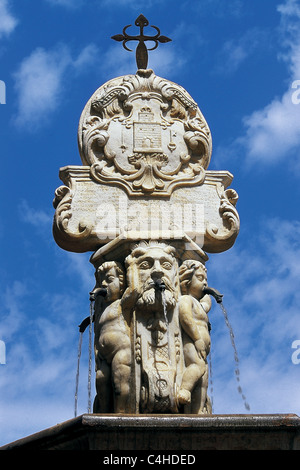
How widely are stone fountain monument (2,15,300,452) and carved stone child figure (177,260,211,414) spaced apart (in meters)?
0.01

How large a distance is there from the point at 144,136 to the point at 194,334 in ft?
8.48

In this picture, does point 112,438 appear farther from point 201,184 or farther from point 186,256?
point 201,184

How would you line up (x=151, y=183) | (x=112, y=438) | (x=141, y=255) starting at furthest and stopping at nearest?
1. (x=151, y=183)
2. (x=141, y=255)
3. (x=112, y=438)

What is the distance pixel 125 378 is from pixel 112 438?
1.29 m

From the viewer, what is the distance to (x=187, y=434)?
8.53 metres

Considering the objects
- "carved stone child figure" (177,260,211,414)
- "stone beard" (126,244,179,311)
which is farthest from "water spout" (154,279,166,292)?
"carved stone child figure" (177,260,211,414)

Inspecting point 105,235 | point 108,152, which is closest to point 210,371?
point 105,235

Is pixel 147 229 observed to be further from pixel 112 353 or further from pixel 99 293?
pixel 112 353

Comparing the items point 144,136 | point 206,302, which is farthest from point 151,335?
point 144,136

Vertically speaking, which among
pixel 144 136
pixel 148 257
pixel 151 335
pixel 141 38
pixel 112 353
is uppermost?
pixel 141 38

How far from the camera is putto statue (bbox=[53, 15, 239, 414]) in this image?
974cm

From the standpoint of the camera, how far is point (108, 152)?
11.2 m

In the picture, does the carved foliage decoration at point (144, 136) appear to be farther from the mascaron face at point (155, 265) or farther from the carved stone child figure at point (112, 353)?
the carved stone child figure at point (112, 353)

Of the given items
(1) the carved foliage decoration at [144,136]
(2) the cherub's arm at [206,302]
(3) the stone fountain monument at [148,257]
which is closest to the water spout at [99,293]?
(3) the stone fountain monument at [148,257]
